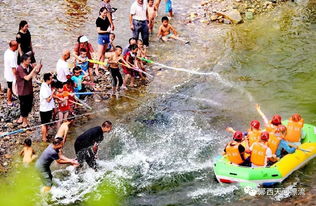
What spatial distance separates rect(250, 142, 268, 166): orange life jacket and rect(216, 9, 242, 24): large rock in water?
8738 millimetres

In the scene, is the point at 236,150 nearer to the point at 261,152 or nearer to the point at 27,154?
the point at 261,152

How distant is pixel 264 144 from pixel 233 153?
25.2 inches

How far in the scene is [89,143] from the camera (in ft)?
31.8

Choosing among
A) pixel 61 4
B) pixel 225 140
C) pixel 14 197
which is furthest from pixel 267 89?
pixel 61 4

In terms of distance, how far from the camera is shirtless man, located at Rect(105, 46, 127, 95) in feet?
40.9

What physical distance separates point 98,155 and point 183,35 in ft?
23.4

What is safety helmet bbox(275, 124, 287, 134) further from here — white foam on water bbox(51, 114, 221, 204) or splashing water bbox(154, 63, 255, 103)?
splashing water bbox(154, 63, 255, 103)

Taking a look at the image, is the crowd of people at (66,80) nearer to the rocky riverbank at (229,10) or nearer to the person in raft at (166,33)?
the person in raft at (166,33)

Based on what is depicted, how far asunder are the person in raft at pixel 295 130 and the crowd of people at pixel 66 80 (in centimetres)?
393

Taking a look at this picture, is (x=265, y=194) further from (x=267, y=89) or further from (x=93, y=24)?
(x=93, y=24)

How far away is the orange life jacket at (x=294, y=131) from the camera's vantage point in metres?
10.5

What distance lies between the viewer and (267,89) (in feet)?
44.7

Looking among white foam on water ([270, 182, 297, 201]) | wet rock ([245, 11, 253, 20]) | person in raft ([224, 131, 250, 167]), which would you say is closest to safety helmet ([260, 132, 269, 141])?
person in raft ([224, 131, 250, 167])

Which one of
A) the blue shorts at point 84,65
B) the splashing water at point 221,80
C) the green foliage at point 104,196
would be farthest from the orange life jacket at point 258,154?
the blue shorts at point 84,65
